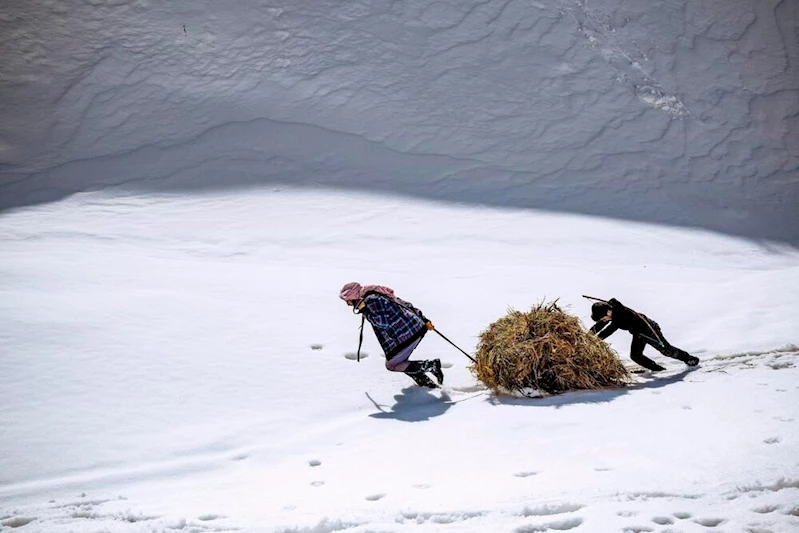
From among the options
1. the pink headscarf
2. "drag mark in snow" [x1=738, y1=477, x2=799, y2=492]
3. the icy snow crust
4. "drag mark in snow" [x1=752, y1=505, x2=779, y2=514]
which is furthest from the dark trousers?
the icy snow crust

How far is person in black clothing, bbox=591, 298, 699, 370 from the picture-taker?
5207 mm

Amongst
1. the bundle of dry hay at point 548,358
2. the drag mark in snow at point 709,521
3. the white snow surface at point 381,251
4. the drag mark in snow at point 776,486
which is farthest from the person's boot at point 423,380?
the drag mark in snow at point 709,521

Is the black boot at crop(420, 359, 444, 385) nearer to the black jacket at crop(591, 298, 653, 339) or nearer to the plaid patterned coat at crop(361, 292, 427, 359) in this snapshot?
the plaid patterned coat at crop(361, 292, 427, 359)

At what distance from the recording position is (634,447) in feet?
12.5

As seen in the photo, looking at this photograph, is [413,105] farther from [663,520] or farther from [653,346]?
[663,520]

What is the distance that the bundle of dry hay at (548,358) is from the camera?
4844 millimetres

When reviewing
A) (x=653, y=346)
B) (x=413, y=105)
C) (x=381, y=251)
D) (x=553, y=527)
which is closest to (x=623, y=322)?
(x=653, y=346)

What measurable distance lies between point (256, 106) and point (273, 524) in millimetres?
9358

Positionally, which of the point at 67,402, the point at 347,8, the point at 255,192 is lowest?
the point at 67,402

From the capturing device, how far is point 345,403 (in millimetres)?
5062

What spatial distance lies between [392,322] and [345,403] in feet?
1.97

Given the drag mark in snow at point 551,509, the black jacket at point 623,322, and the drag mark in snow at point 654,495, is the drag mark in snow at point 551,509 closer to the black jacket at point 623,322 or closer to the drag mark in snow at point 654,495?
the drag mark in snow at point 654,495

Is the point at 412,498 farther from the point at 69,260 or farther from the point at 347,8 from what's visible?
the point at 347,8

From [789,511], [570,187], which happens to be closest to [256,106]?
[570,187]
